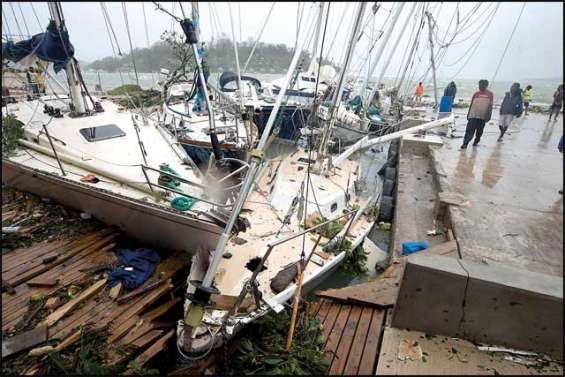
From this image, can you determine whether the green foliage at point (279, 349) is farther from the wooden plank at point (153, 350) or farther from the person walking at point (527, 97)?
the person walking at point (527, 97)

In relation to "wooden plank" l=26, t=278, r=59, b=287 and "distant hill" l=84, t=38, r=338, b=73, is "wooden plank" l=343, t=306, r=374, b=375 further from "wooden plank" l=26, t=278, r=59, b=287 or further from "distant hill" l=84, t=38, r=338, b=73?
"distant hill" l=84, t=38, r=338, b=73

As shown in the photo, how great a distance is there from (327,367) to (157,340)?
2.36 metres

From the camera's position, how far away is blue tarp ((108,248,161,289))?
450 cm

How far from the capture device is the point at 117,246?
5.37 metres

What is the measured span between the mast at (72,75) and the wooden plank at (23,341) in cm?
559

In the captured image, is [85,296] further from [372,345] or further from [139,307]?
[372,345]

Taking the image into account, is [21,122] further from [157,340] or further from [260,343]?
[260,343]

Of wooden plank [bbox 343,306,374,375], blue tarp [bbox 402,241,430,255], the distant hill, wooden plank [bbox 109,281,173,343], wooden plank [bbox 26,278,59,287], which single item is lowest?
wooden plank [bbox 109,281,173,343]

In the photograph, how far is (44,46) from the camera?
621 cm

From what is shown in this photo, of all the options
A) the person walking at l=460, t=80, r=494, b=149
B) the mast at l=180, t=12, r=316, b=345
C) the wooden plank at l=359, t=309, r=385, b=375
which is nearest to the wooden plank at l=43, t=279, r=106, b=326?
the mast at l=180, t=12, r=316, b=345

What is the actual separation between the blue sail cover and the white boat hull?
244cm

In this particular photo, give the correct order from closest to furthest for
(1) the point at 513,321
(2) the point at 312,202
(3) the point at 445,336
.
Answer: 1. (1) the point at 513,321
2. (3) the point at 445,336
3. (2) the point at 312,202

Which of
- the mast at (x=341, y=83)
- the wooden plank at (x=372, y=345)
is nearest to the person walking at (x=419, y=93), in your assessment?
the mast at (x=341, y=83)

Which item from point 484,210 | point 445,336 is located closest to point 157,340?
point 445,336
